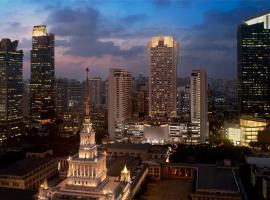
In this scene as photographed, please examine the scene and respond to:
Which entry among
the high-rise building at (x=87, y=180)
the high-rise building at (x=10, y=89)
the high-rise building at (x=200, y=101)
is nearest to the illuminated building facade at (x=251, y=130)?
the high-rise building at (x=200, y=101)

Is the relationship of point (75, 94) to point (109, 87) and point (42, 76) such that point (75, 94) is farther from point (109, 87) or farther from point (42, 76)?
point (109, 87)

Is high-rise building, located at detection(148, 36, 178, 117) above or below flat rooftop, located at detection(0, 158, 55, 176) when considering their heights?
above

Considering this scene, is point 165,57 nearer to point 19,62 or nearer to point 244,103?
point 244,103

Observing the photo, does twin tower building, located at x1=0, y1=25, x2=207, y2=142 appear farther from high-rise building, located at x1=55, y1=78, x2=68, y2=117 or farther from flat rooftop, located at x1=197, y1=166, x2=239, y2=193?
flat rooftop, located at x1=197, y1=166, x2=239, y2=193

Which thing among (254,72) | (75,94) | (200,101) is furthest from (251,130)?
(75,94)

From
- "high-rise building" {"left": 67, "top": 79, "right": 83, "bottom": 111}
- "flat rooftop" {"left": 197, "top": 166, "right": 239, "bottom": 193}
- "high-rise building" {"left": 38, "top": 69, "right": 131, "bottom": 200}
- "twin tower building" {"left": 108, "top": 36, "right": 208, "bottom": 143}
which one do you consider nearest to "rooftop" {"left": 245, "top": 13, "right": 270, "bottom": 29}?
"twin tower building" {"left": 108, "top": 36, "right": 208, "bottom": 143}

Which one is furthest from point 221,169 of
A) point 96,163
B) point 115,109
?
point 115,109
